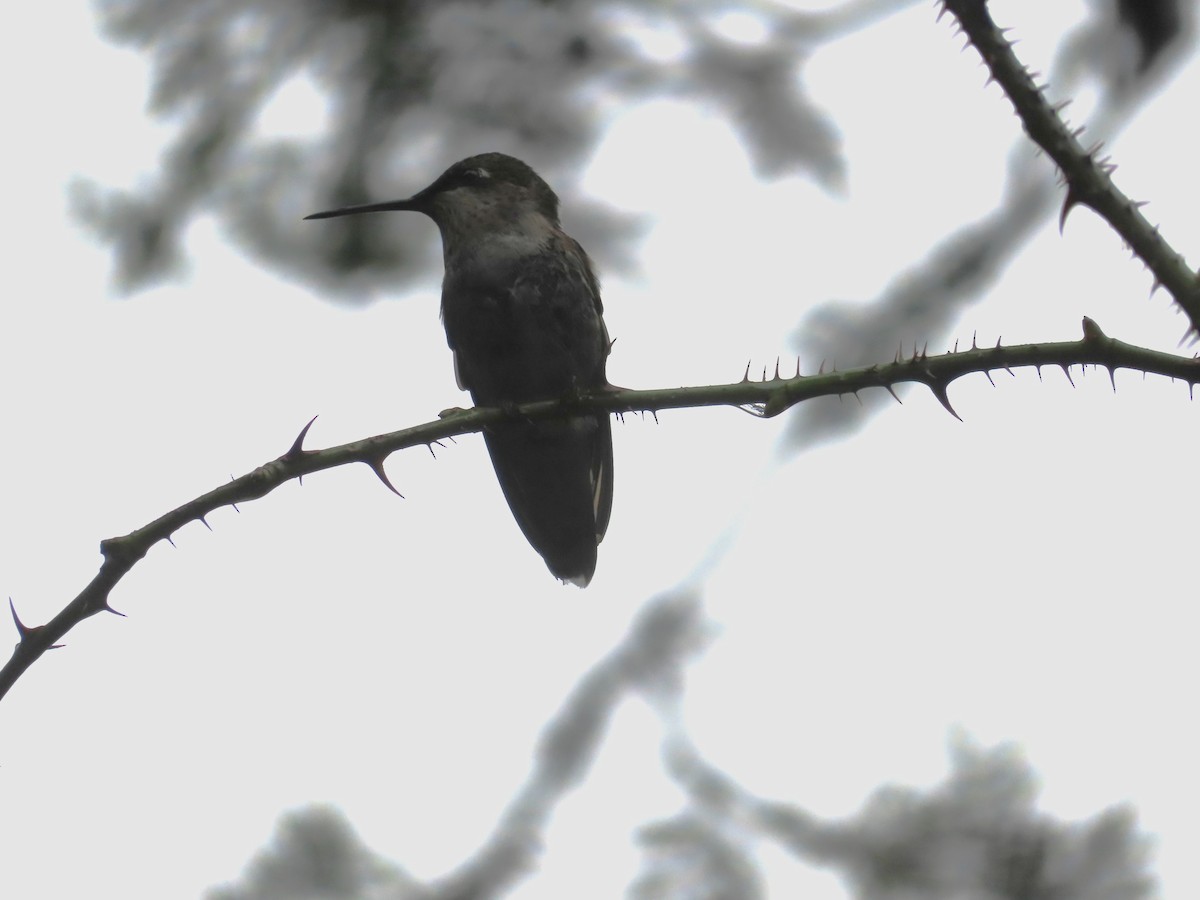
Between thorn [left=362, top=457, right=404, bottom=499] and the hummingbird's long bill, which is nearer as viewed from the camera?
thorn [left=362, top=457, right=404, bottom=499]

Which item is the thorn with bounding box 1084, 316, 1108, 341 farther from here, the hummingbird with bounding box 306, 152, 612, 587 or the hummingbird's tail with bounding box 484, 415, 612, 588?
the hummingbird's tail with bounding box 484, 415, 612, 588

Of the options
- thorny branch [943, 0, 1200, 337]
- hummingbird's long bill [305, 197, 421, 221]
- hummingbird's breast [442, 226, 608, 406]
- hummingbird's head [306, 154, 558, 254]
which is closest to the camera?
thorny branch [943, 0, 1200, 337]

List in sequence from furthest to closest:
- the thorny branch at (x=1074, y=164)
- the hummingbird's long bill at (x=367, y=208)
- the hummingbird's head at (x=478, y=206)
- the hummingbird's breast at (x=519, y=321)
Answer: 1. the hummingbird's head at (x=478, y=206)
2. the hummingbird's breast at (x=519, y=321)
3. the hummingbird's long bill at (x=367, y=208)
4. the thorny branch at (x=1074, y=164)

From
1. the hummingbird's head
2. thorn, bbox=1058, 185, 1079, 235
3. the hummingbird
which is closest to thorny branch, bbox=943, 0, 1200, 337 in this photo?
thorn, bbox=1058, 185, 1079, 235

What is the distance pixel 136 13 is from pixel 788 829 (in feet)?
11.1

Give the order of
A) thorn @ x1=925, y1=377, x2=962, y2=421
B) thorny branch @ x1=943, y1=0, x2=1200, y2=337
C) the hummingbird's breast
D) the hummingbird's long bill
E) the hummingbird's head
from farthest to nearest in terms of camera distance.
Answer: the hummingbird's head
the hummingbird's breast
the hummingbird's long bill
thorn @ x1=925, y1=377, x2=962, y2=421
thorny branch @ x1=943, y1=0, x2=1200, y2=337

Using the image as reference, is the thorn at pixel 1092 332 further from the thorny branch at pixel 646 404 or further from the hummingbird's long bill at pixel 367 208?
the hummingbird's long bill at pixel 367 208

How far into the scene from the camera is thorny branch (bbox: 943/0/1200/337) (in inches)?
65.0

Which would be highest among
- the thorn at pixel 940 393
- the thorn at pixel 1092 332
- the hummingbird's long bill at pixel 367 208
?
the hummingbird's long bill at pixel 367 208

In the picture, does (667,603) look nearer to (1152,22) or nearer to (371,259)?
(371,259)

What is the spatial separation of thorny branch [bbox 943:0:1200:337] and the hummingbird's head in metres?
2.98

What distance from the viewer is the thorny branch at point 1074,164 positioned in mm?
1650

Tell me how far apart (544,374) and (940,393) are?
2.57m

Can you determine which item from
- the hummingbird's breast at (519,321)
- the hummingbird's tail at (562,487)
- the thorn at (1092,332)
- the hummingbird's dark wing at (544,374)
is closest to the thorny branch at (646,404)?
the thorn at (1092,332)
